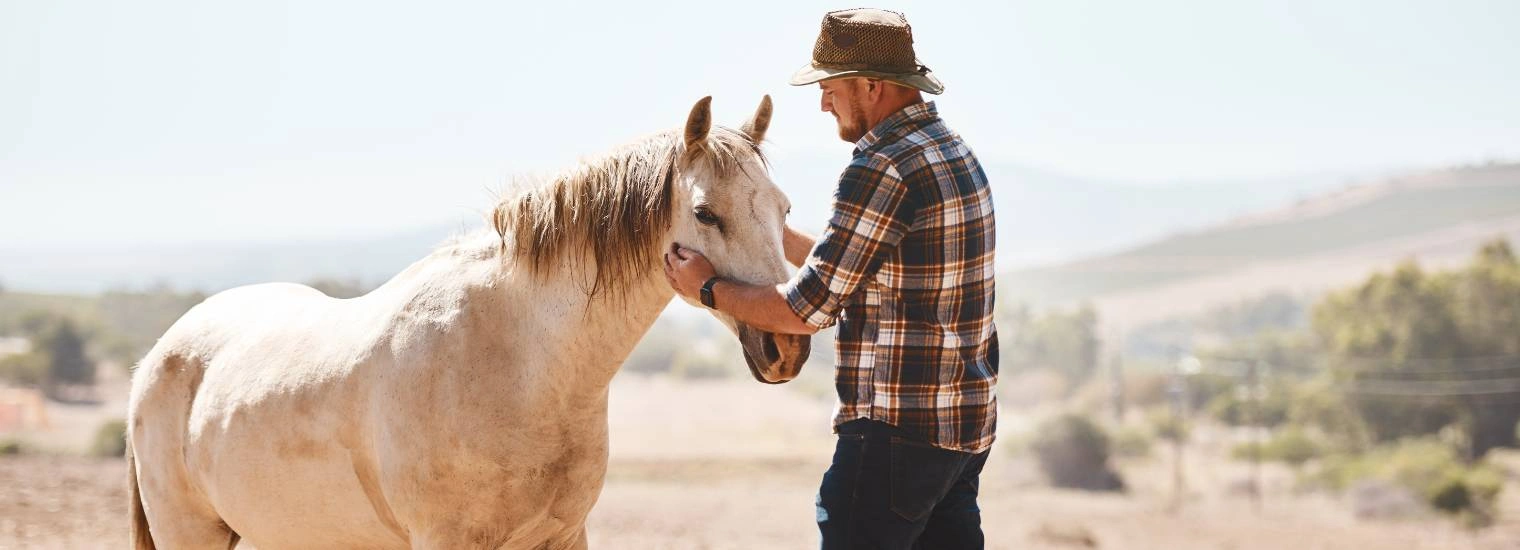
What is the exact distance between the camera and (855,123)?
2818mm

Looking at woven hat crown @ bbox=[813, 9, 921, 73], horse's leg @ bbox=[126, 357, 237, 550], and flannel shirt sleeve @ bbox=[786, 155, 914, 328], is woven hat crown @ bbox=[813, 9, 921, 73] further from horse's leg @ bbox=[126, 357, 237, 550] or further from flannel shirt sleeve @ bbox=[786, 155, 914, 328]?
horse's leg @ bbox=[126, 357, 237, 550]

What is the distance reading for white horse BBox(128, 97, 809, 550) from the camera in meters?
2.81

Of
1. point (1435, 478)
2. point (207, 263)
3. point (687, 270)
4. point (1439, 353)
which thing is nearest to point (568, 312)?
point (687, 270)

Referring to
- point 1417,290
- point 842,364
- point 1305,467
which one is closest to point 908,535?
point 842,364

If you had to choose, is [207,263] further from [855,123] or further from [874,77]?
[874,77]

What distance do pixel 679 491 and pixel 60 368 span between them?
20.5m

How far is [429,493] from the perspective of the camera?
9.75ft

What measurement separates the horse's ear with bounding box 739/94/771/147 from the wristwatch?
473mm

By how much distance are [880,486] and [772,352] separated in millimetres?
377

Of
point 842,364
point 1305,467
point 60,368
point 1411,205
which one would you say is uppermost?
point 1411,205

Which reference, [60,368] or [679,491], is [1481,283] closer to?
[679,491]

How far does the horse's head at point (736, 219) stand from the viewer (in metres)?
2.69

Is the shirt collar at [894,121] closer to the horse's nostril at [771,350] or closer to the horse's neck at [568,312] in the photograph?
the horse's nostril at [771,350]

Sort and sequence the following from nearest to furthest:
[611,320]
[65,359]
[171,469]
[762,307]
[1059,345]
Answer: [762,307] < [611,320] < [171,469] < [65,359] < [1059,345]
